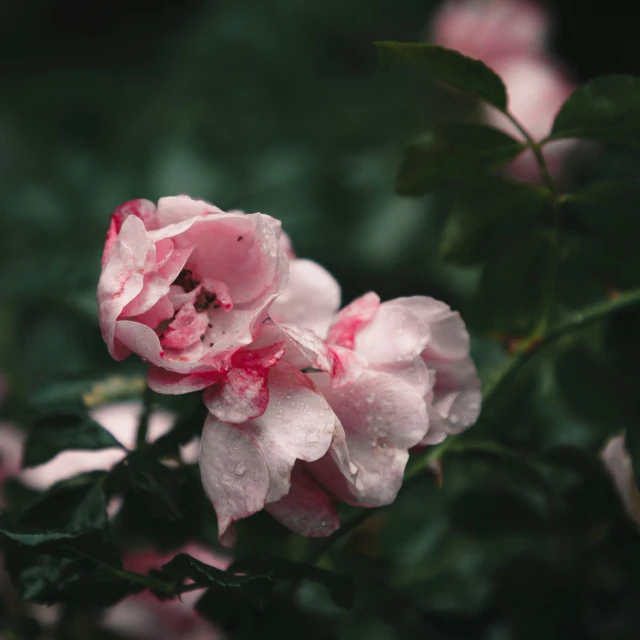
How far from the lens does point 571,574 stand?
50 cm

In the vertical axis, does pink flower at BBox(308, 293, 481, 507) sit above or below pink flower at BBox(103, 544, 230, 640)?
above

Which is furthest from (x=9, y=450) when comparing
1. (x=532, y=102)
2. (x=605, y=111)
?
(x=532, y=102)

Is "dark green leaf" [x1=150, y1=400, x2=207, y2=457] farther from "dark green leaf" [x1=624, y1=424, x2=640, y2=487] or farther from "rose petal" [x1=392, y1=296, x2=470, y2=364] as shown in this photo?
"dark green leaf" [x1=624, y1=424, x2=640, y2=487]

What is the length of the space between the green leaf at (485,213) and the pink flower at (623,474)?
5.1 inches

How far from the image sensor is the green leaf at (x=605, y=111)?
0.36 metres

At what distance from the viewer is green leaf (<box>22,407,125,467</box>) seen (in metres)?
0.40

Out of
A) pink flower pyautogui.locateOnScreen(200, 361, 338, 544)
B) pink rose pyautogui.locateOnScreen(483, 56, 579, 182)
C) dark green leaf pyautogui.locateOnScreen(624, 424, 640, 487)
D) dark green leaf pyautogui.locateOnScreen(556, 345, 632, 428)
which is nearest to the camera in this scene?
pink flower pyautogui.locateOnScreen(200, 361, 338, 544)

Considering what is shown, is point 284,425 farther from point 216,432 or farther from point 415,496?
point 415,496

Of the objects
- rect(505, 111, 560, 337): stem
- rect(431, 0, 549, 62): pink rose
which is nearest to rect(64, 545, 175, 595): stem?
rect(505, 111, 560, 337): stem

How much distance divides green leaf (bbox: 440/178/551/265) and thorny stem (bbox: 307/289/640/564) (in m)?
0.06

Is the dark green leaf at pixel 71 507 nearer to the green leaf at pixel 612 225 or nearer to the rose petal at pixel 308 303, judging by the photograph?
the rose petal at pixel 308 303

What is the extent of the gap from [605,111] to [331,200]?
695 mm

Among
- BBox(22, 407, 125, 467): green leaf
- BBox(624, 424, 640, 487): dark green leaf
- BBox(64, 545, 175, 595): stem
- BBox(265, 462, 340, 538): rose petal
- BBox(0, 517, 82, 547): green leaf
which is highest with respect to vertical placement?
BBox(624, 424, 640, 487): dark green leaf

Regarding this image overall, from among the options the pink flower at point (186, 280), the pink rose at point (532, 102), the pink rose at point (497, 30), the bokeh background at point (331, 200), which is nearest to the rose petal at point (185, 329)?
the pink flower at point (186, 280)
